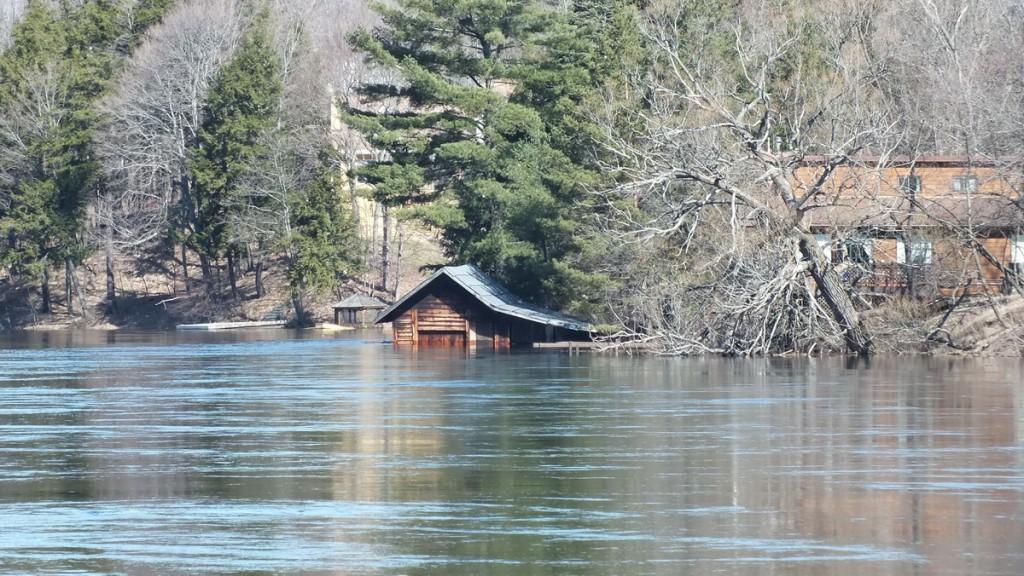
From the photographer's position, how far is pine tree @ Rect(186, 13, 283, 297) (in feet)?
253

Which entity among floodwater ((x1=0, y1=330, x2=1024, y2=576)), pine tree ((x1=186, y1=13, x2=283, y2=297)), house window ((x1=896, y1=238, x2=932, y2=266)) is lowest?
floodwater ((x1=0, y1=330, x2=1024, y2=576))

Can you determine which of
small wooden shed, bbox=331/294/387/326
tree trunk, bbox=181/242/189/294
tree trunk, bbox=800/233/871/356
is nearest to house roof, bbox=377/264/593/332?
tree trunk, bbox=800/233/871/356

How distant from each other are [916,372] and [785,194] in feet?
24.5

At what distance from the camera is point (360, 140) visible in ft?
271

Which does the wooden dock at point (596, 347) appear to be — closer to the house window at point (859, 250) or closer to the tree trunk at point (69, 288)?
the house window at point (859, 250)

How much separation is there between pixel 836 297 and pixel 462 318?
605 inches

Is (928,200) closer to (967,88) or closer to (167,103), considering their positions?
(967,88)

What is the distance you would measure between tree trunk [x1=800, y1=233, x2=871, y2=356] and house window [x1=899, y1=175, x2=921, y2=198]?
2754 mm

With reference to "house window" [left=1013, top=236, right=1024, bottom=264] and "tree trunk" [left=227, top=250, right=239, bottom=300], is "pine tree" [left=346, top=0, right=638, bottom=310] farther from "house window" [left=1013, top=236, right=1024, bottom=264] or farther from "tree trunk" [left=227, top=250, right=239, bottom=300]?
"tree trunk" [left=227, top=250, right=239, bottom=300]

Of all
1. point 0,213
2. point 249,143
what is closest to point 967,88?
point 249,143

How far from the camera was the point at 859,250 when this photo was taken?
4328 centimetres

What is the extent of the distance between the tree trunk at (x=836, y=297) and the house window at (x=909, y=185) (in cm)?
275

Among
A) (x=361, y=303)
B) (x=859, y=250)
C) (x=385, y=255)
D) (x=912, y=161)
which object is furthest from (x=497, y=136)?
(x=385, y=255)

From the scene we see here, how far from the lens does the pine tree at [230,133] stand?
77250mm
